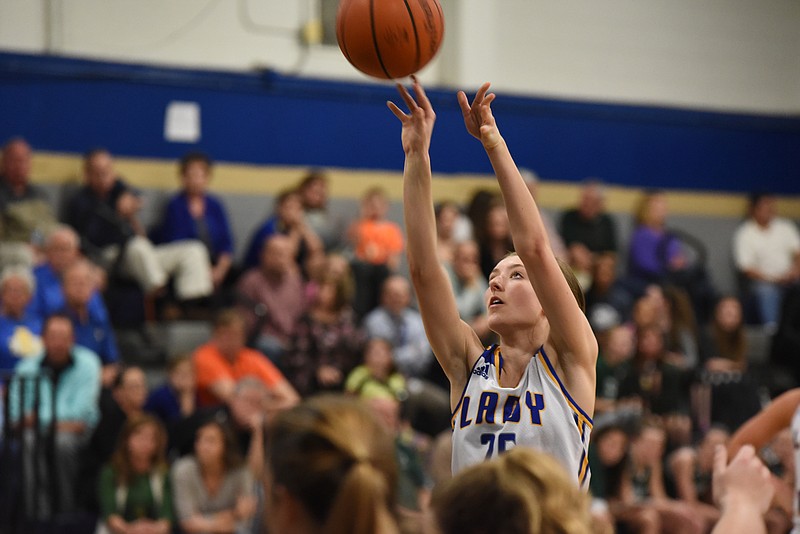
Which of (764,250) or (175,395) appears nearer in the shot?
(175,395)

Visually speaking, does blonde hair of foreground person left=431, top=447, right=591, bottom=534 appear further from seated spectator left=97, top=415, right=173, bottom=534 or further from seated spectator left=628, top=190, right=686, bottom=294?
seated spectator left=628, top=190, right=686, bottom=294

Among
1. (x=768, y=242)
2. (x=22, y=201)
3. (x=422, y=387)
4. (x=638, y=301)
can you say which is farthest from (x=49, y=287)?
(x=768, y=242)

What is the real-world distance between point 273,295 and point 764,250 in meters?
6.06

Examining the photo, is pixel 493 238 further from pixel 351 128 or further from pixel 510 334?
pixel 510 334

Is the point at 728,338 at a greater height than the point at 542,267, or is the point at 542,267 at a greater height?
the point at 542,267

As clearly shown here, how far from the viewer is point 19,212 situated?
28.3ft

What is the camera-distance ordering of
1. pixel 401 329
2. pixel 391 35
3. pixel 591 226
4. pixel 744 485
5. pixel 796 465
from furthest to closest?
pixel 591 226, pixel 401 329, pixel 796 465, pixel 391 35, pixel 744 485

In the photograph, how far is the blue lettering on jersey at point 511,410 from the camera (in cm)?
331

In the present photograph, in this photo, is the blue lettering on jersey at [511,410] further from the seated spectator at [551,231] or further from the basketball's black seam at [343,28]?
the seated spectator at [551,231]

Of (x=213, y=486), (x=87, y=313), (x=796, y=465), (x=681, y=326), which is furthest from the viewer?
(x=681, y=326)

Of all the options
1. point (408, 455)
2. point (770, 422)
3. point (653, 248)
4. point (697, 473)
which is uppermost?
point (653, 248)

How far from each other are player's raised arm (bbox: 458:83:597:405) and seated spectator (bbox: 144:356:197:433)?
16.4 ft

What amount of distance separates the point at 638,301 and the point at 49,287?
4.87m

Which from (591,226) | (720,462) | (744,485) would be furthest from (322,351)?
(744,485)
